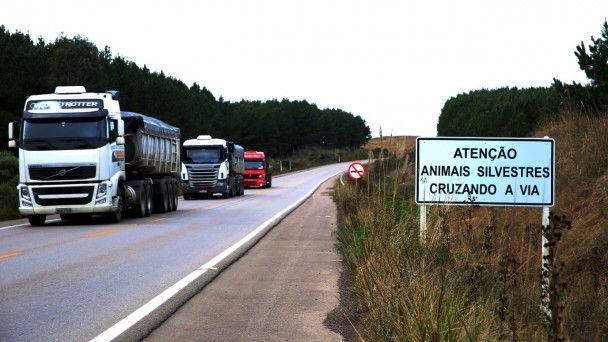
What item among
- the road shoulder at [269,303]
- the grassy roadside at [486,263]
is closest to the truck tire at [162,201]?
the road shoulder at [269,303]

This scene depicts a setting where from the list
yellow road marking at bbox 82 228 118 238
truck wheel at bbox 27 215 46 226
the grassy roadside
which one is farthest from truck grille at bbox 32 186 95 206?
the grassy roadside

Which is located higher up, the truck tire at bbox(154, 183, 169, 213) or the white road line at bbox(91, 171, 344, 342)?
the truck tire at bbox(154, 183, 169, 213)

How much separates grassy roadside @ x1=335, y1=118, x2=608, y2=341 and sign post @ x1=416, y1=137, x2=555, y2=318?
0.94 ft

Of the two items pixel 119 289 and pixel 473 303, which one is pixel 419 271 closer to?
pixel 473 303

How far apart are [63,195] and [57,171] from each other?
68cm

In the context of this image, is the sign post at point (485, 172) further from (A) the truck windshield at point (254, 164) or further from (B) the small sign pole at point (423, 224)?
(A) the truck windshield at point (254, 164)

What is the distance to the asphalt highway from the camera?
27.3 ft

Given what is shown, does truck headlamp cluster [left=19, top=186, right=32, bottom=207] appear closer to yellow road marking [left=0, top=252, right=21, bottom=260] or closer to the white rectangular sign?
yellow road marking [left=0, top=252, right=21, bottom=260]

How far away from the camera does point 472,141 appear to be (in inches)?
437

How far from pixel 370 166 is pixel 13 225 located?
14910 mm

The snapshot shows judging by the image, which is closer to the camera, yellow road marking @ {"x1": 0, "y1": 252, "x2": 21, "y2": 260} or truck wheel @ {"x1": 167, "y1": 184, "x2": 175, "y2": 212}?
yellow road marking @ {"x1": 0, "y1": 252, "x2": 21, "y2": 260}

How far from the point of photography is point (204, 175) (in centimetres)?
4491

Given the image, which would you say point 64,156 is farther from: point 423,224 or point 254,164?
point 254,164

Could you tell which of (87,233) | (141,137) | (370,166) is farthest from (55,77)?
(370,166)
